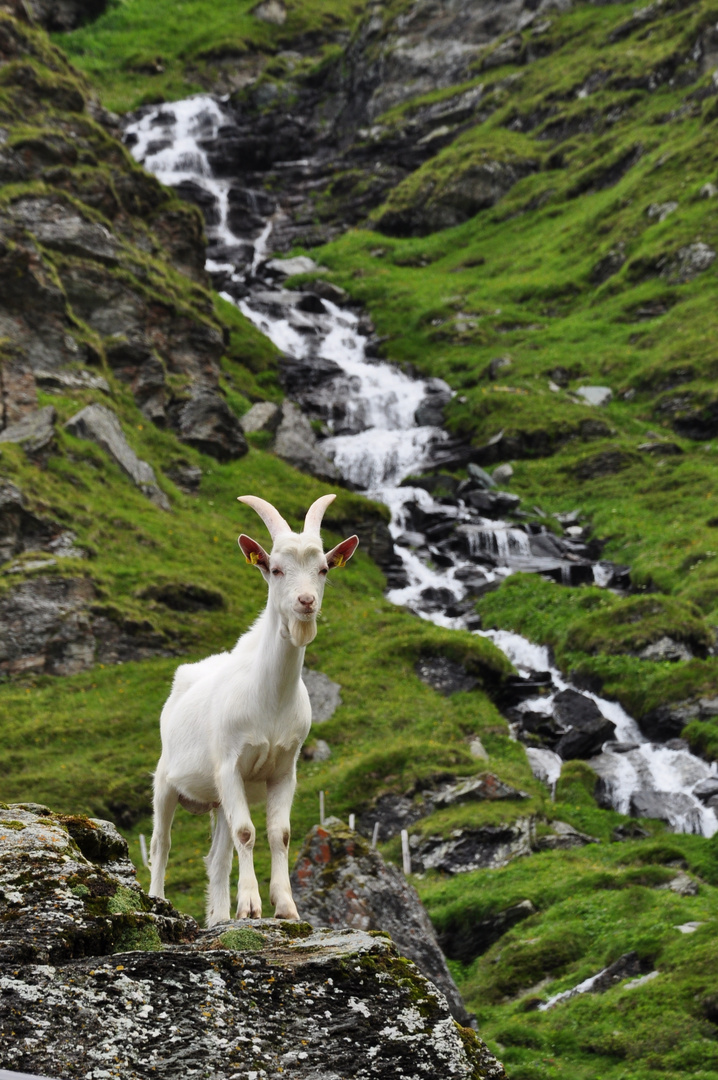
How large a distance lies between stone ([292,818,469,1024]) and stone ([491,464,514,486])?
4325cm

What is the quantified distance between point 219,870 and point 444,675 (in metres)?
25.2

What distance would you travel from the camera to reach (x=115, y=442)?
135 ft

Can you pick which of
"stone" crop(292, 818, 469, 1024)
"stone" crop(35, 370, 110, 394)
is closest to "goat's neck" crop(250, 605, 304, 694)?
"stone" crop(292, 818, 469, 1024)

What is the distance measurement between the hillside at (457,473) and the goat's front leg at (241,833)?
23.1ft

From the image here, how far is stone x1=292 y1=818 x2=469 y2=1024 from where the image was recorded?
50.5 feet

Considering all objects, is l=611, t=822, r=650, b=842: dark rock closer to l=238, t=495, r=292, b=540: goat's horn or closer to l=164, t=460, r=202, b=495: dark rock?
l=238, t=495, r=292, b=540: goat's horn

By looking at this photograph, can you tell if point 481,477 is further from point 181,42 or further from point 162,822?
point 181,42

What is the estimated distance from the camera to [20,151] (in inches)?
2004

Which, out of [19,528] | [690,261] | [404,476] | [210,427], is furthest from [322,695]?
[690,261]

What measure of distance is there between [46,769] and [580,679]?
62.0ft

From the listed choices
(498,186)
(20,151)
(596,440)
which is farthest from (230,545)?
(498,186)

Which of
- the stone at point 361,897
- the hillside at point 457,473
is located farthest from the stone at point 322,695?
the stone at point 361,897

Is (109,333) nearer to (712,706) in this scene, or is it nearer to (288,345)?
(288,345)

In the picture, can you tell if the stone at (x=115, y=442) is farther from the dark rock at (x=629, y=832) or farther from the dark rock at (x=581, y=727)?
the dark rock at (x=629, y=832)
